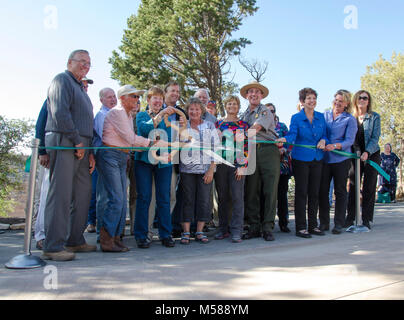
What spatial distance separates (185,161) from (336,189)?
2.32m

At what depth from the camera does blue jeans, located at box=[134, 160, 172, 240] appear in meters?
4.14

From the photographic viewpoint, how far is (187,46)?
17000 mm

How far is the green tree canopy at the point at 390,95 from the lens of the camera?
2000 cm

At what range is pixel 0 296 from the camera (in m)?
2.20

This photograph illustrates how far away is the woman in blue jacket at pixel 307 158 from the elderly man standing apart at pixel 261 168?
0.34 meters

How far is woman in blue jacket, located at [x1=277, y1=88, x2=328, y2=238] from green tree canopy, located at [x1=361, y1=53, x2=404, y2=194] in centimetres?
1644

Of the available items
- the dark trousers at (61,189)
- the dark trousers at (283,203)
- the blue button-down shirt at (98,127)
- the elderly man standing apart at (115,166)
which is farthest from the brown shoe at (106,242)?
the dark trousers at (283,203)

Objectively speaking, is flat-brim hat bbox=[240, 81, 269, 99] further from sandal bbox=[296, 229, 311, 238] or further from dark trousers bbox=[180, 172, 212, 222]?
sandal bbox=[296, 229, 311, 238]

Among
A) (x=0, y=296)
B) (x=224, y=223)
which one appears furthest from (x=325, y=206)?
(x=0, y=296)

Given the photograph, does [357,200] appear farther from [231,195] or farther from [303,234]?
[231,195]

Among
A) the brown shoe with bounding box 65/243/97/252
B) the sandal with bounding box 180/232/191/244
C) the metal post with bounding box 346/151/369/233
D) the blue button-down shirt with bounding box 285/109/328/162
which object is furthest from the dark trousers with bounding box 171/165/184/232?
the metal post with bounding box 346/151/369/233

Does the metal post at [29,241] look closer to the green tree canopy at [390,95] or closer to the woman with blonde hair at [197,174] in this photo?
the woman with blonde hair at [197,174]

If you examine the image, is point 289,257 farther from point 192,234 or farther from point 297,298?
point 192,234
